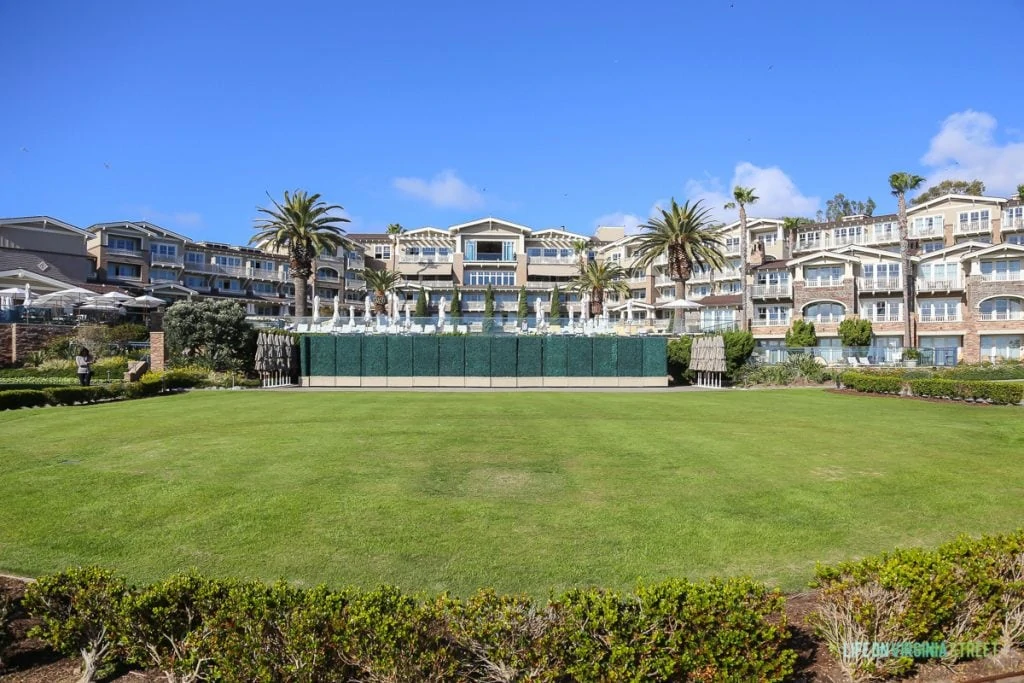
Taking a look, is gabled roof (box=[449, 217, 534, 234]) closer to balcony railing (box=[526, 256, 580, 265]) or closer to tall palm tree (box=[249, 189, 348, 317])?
balcony railing (box=[526, 256, 580, 265])

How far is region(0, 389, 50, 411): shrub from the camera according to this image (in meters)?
24.6

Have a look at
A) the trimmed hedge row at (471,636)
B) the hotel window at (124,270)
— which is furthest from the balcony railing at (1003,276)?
the hotel window at (124,270)

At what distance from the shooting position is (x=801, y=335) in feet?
213

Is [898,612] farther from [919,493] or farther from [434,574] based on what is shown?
[919,493]

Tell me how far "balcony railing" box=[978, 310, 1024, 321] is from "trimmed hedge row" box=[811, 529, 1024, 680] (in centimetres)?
6632

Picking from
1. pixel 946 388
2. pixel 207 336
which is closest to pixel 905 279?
pixel 946 388

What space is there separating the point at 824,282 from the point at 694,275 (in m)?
22.1

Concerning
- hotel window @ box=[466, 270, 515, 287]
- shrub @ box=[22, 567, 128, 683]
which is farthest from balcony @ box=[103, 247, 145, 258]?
shrub @ box=[22, 567, 128, 683]

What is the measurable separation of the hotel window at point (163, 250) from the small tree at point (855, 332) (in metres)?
68.6

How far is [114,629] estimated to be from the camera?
19.5 feet

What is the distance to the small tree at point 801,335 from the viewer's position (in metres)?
64.6

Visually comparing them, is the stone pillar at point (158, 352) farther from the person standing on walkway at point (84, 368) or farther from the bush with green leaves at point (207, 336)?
the person standing on walkway at point (84, 368)

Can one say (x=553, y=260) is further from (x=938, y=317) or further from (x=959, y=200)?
(x=938, y=317)

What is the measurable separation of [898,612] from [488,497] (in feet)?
20.4
